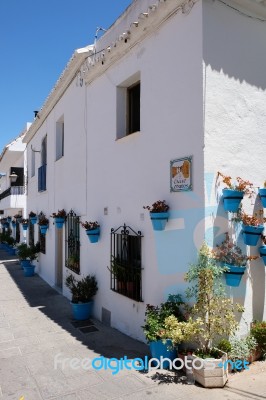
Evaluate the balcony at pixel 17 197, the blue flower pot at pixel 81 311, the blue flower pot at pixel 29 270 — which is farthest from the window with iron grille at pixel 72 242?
the balcony at pixel 17 197

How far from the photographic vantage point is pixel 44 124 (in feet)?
45.4

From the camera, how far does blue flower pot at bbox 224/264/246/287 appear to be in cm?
487

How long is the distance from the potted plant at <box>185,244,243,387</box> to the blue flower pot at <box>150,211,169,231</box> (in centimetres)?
93

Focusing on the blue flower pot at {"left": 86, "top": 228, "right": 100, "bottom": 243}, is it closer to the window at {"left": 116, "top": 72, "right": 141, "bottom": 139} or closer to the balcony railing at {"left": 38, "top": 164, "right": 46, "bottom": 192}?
the window at {"left": 116, "top": 72, "right": 141, "bottom": 139}

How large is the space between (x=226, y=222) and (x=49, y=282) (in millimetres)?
9367

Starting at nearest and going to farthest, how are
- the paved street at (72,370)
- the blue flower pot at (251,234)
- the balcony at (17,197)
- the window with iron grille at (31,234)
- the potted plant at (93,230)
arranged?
the paved street at (72,370), the blue flower pot at (251,234), the potted plant at (93,230), the window with iron grille at (31,234), the balcony at (17,197)

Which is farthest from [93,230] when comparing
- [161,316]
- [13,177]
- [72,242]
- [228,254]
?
[13,177]

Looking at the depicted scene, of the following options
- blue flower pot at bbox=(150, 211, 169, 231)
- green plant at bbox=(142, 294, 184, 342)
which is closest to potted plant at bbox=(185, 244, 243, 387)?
green plant at bbox=(142, 294, 184, 342)

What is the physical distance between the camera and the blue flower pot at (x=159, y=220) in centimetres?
547

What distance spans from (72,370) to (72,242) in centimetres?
504

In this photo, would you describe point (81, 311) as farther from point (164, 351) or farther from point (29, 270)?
point (29, 270)

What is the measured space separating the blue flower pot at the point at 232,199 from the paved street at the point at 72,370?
2.52 meters

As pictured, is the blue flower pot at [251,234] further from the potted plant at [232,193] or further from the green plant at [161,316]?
the green plant at [161,316]

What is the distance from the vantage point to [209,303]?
185 inches
